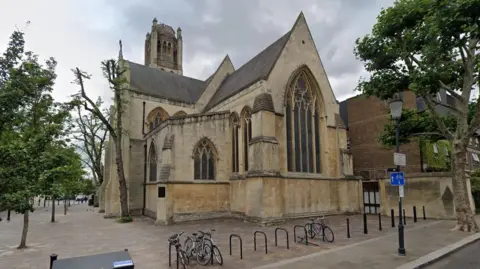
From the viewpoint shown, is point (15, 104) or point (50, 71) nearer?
point (15, 104)

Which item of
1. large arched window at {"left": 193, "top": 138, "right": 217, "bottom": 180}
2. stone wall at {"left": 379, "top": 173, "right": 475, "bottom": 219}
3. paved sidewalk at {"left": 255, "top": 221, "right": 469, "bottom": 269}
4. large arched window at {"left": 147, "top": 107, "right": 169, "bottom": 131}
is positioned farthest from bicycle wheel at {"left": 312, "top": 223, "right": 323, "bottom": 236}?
large arched window at {"left": 147, "top": 107, "right": 169, "bottom": 131}

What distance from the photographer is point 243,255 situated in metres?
8.41

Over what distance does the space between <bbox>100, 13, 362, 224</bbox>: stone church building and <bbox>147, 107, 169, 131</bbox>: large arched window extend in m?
2.78

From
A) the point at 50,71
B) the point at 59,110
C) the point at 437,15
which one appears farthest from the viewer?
the point at 59,110

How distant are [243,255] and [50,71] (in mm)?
20522

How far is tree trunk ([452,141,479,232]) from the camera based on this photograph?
37.4ft

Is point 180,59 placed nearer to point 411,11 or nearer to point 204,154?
point 204,154

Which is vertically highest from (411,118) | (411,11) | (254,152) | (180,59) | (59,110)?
(180,59)

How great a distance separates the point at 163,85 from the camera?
27.2 m

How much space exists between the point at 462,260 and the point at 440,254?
514mm

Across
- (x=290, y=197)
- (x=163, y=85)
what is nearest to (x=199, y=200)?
(x=290, y=197)

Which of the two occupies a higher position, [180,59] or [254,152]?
[180,59]

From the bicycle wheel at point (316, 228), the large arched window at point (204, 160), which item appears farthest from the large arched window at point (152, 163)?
the bicycle wheel at point (316, 228)

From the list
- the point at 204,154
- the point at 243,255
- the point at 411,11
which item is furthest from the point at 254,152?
the point at 411,11
